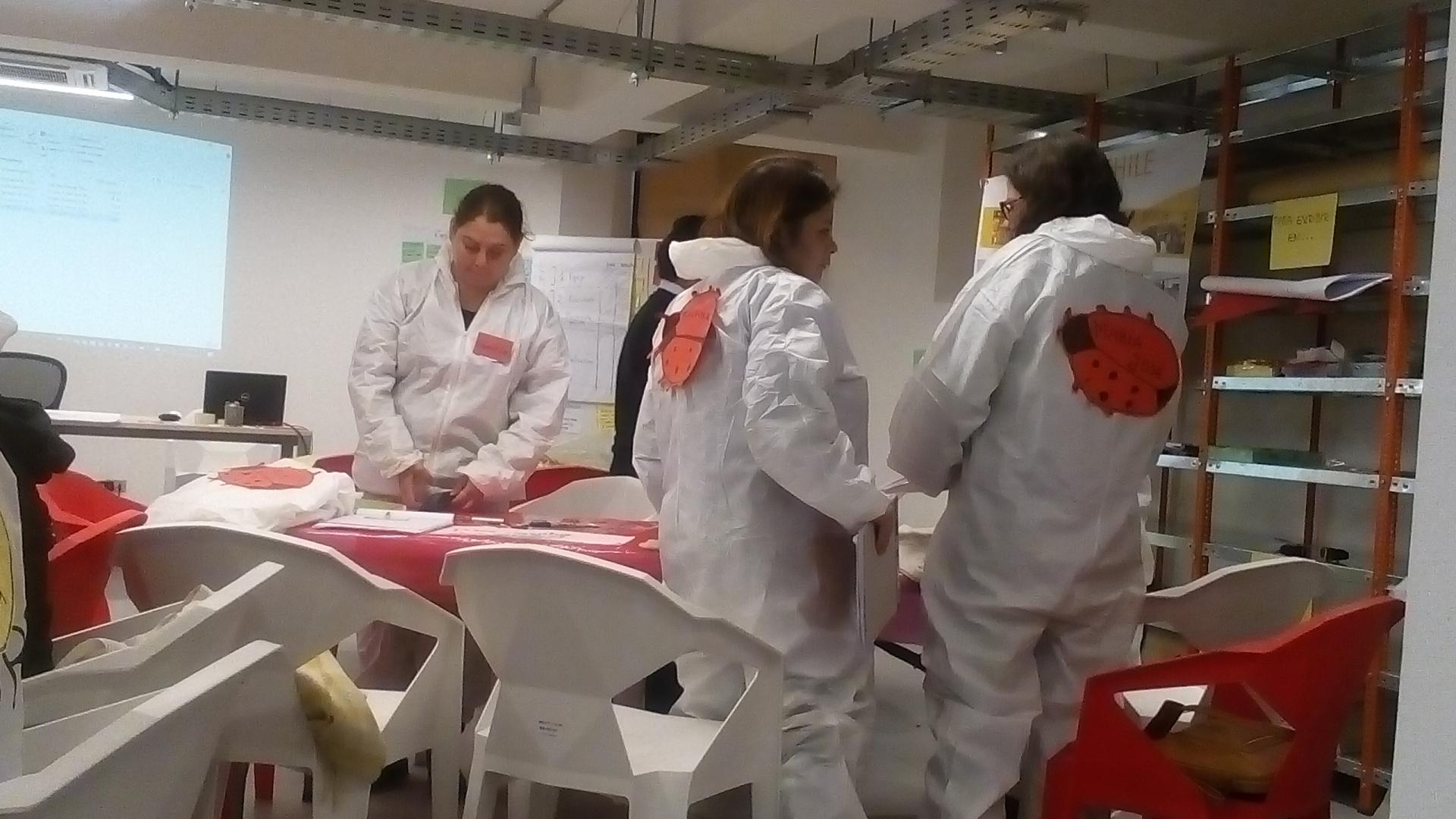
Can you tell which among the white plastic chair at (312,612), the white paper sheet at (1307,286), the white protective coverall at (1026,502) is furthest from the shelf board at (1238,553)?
the white plastic chair at (312,612)

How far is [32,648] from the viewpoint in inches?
61.2

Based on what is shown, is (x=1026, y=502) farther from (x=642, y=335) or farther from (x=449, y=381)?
(x=642, y=335)

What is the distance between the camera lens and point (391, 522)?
2385mm

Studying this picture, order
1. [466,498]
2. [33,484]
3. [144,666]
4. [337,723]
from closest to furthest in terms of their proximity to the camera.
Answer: [144,666] < [33,484] < [337,723] < [466,498]

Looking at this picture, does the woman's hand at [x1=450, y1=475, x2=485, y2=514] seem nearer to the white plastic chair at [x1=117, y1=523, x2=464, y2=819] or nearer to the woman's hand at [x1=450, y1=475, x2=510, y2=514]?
the woman's hand at [x1=450, y1=475, x2=510, y2=514]

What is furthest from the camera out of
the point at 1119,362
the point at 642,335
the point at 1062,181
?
the point at 642,335

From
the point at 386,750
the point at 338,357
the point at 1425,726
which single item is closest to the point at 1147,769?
the point at 1425,726

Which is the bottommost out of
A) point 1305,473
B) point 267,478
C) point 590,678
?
point 590,678

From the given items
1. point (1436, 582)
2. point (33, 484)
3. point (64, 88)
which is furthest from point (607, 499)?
point (64, 88)

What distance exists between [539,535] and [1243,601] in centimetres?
139

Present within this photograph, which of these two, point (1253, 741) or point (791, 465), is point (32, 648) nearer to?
point (791, 465)

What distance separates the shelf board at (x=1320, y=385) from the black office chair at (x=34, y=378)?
4675mm

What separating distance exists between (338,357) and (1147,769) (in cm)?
504

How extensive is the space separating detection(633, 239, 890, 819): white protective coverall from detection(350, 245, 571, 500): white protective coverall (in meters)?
0.89
